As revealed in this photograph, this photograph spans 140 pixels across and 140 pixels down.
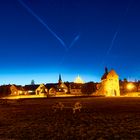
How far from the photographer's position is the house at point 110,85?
352 ft

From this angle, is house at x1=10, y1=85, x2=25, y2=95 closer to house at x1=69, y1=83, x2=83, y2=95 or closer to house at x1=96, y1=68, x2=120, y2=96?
house at x1=69, y1=83, x2=83, y2=95

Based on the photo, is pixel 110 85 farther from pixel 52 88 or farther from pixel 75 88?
pixel 75 88

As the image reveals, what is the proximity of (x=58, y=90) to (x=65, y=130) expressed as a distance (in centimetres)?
13553

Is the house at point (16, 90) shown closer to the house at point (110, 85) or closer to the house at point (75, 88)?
the house at point (75, 88)

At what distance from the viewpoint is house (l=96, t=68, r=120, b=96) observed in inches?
4226

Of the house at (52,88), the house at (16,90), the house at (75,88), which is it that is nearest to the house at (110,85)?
the house at (52,88)

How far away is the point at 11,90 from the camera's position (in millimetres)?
148125

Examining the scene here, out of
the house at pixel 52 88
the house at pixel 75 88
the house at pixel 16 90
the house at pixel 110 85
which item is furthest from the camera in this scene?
the house at pixel 75 88

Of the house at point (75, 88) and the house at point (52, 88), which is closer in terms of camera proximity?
the house at point (52, 88)

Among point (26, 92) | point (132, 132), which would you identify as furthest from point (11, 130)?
point (26, 92)

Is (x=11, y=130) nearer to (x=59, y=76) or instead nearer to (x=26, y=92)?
(x=26, y=92)

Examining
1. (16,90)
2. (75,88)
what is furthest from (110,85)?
(16,90)

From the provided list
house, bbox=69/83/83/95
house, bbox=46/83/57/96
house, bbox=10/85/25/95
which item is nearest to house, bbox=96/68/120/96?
house, bbox=46/83/57/96

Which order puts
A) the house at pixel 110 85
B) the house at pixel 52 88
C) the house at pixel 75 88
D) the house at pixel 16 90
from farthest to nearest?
the house at pixel 75 88 → the house at pixel 16 90 → the house at pixel 52 88 → the house at pixel 110 85
